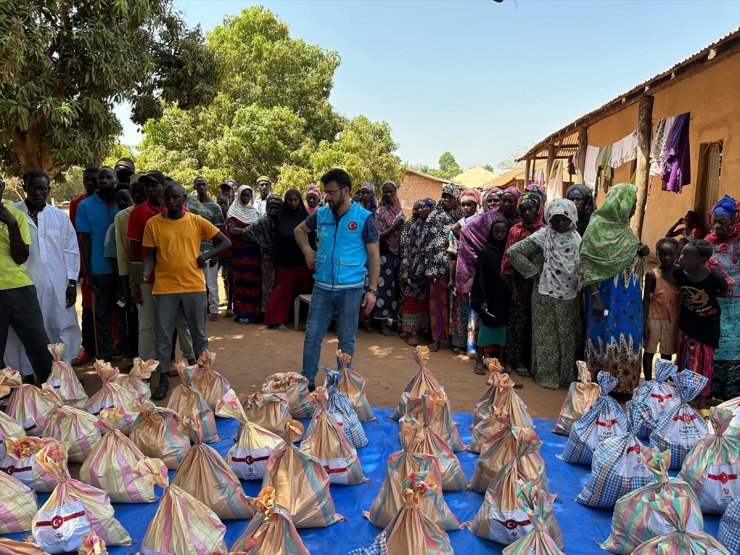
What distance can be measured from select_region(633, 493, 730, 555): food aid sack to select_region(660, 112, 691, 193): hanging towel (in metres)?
7.61

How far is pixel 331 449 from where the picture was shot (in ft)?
10.3

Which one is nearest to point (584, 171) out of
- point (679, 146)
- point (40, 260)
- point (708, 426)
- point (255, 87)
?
point (679, 146)

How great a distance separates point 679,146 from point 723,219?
5.07 m

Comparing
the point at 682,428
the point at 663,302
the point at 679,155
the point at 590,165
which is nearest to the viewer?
the point at 682,428

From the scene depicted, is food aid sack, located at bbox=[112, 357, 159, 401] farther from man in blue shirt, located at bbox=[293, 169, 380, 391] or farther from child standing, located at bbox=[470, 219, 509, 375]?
child standing, located at bbox=[470, 219, 509, 375]

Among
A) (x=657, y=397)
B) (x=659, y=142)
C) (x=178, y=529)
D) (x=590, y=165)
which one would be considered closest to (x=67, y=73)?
(x=178, y=529)

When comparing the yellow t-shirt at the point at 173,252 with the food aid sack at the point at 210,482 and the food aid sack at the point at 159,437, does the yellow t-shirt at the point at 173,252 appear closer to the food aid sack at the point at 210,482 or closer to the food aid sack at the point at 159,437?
the food aid sack at the point at 159,437

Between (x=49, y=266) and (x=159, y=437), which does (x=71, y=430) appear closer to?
(x=159, y=437)

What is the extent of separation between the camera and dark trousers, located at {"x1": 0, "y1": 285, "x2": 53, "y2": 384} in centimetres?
408

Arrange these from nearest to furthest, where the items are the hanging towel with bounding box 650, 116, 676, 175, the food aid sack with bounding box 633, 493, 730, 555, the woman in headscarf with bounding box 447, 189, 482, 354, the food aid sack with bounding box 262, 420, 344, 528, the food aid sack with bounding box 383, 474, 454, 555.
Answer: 1. the food aid sack with bounding box 633, 493, 730, 555
2. the food aid sack with bounding box 383, 474, 454, 555
3. the food aid sack with bounding box 262, 420, 344, 528
4. the woman in headscarf with bounding box 447, 189, 482, 354
5. the hanging towel with bounding box 650, 116, 676, 175

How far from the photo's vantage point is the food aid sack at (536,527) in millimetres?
2152

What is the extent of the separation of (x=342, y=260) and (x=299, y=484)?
6.60 ft

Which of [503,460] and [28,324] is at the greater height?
[28,324]

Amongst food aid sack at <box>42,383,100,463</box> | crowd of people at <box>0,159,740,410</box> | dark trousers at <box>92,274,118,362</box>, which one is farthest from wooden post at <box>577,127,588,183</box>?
food aid sack at <box>42,383,100,463</box>
